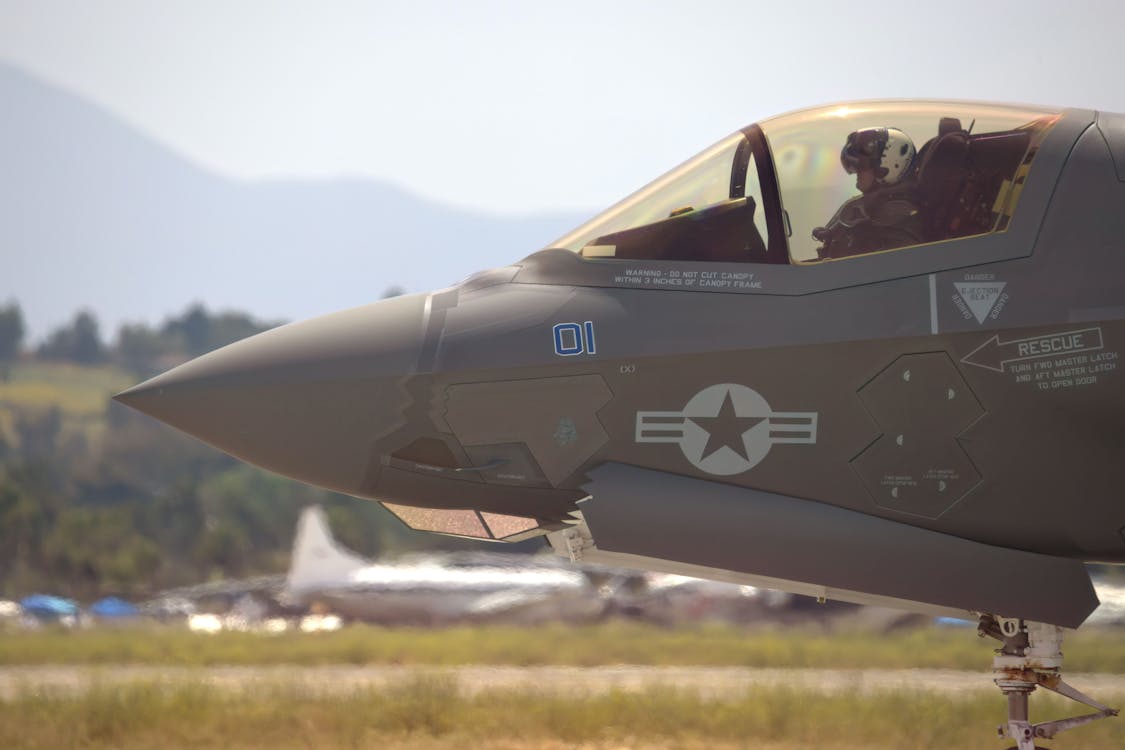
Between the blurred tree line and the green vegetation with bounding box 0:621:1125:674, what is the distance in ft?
48.5

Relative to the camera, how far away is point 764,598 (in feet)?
80.4

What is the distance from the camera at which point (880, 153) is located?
5.46 m

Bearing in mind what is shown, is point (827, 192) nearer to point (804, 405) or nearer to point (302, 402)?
point (804, 405)

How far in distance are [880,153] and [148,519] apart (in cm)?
5229

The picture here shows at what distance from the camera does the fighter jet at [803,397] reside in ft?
16.6

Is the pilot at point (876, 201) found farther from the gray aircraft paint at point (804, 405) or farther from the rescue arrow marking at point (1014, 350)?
the rescue arrow marking at point (1014, 350)

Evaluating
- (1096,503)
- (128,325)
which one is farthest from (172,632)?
(128,325)

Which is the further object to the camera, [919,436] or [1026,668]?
[1026,668]

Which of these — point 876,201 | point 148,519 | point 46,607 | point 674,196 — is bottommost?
point 46,607

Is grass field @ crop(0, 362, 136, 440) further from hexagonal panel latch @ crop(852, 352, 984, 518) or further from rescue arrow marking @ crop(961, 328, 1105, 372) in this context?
rescue arrow marking @ crop(961, 328, 1105, 372)

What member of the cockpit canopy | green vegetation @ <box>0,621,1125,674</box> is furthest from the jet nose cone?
green vegetation @ <box>0,621,1125,674</box>

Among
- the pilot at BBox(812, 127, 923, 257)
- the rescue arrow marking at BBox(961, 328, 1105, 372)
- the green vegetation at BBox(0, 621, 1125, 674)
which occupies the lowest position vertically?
the green vegetation at BBox(0, 621, 1125, 674)

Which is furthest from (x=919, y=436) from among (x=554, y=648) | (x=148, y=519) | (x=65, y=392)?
(x=65, y=392)

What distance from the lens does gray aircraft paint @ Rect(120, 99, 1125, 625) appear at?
5.06 meters
